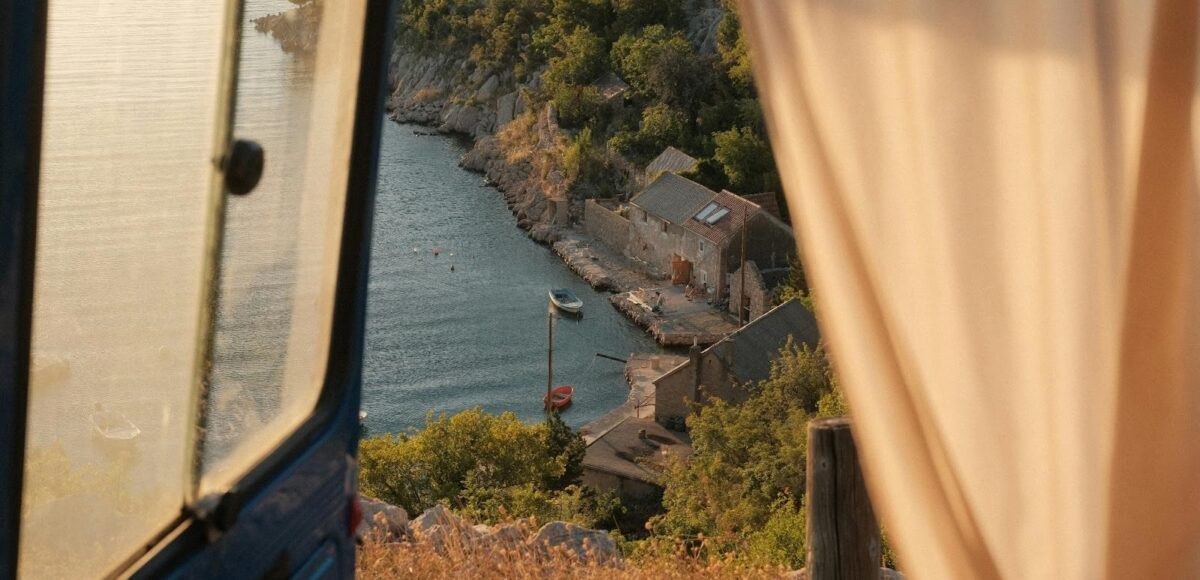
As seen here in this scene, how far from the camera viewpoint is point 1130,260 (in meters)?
0.95

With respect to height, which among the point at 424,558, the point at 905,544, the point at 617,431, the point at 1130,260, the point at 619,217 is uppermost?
the point at 1130,260

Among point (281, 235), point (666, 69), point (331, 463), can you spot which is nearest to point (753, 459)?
point (331, 463)

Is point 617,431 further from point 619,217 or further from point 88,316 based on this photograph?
point 88,316

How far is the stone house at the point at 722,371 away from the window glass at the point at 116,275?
14.8m

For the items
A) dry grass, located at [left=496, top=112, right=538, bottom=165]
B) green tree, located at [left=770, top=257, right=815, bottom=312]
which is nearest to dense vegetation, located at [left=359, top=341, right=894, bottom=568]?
green tree, located at [left=770, top=257, right=815, bottom=312]

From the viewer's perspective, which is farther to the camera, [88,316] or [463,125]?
[463,125]

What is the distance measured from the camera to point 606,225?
24547 millimetres

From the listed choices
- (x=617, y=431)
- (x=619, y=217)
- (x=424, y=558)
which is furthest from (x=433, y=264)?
(x=424, y=558)

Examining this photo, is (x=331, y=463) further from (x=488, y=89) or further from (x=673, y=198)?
(x=488, y=89)

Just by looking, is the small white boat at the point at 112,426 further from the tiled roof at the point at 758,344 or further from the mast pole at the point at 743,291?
the mast pole at the point at 743,291

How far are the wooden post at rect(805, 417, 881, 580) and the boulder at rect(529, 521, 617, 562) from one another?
1.79 metres

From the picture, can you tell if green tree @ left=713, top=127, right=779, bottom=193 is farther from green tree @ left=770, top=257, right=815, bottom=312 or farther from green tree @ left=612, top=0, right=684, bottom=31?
green tree @ left=612, top=0, right=684, bottom=31

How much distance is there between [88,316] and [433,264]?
2289 cm

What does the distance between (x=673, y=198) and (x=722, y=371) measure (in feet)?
23.5
